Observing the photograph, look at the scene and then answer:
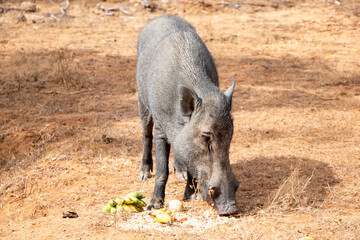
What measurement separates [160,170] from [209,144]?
0.90 m

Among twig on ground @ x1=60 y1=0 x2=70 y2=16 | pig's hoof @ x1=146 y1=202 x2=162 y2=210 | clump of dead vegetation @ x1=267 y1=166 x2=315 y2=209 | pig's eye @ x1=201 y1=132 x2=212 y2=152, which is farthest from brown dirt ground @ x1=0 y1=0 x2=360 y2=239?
twig on ground @ x1=60 y1=0 x2=70 y2=16

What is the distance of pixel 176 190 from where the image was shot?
564cm

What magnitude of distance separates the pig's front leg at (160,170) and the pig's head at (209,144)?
54 cm

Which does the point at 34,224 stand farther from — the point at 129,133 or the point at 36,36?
the point at 36,36

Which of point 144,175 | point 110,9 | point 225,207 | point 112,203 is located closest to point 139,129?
point 144,175

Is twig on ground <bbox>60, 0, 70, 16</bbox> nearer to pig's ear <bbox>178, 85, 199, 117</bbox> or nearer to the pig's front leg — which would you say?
the pig's front leg

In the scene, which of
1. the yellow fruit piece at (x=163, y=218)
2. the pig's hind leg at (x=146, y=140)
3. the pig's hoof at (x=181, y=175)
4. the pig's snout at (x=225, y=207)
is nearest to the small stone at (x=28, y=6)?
the pig's hind leg at (x=146, y=140)

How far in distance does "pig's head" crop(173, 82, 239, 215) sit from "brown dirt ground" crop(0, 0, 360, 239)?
Result: 31 centimetres

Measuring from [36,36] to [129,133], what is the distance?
803 cm

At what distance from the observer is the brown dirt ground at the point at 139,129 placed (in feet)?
14.8

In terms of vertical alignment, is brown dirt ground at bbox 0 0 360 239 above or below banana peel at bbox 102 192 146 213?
below

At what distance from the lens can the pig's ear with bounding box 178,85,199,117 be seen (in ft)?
14.3

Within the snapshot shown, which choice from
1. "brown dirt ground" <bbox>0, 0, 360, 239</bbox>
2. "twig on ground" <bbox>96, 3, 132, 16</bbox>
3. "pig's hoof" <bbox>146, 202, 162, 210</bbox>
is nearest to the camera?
"brown dirt ground" <bbox>0, 0, 360, 239</bbox>

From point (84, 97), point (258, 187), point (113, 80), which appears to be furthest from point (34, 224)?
point (113, 80)
